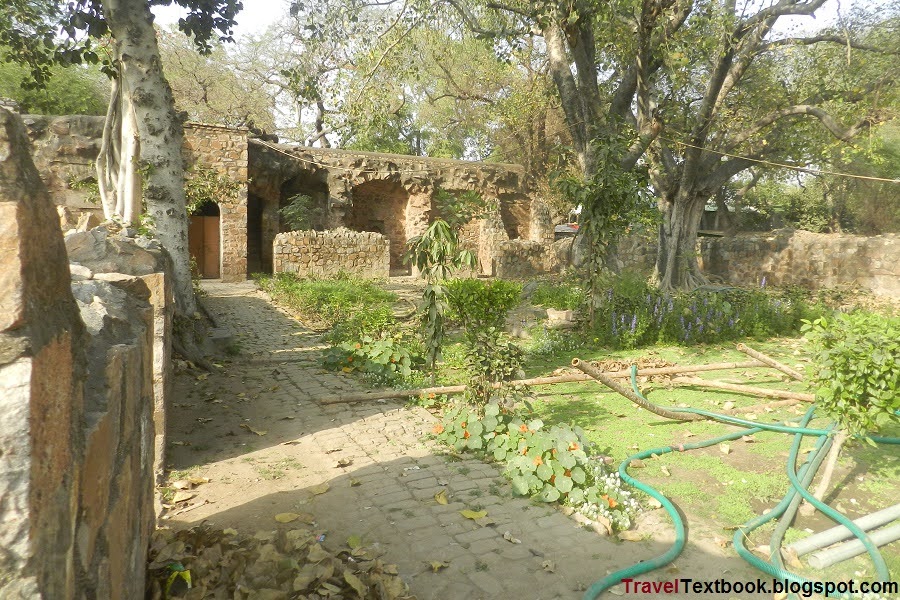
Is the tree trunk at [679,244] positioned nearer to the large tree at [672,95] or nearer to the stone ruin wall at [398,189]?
the large tree at [672,95]

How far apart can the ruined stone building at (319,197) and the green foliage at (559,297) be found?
18.0 feet

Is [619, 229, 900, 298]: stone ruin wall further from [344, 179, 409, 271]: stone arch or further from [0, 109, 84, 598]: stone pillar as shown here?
[0, 109, 84, 598]: stone pillar

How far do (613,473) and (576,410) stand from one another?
5.06 ft

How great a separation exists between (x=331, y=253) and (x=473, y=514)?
41.7ft

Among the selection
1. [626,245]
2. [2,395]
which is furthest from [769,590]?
[626,245]

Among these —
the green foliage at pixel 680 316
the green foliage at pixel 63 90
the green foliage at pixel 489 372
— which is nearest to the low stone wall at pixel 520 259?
the green foliage at pixel 680 316

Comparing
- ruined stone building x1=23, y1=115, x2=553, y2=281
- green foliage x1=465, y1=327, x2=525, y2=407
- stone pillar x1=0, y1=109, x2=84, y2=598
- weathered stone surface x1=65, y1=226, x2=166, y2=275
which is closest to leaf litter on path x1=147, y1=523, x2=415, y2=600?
stone pillar x1=0, y1=109, x2=84, y2=598

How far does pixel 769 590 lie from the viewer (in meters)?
2.56

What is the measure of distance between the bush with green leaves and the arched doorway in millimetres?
14111

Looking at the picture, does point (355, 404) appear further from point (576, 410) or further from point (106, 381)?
point (106, 381)

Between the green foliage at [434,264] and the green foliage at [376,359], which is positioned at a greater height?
the green foliage at [434,264]

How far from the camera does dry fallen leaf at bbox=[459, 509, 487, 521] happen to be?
320 cm

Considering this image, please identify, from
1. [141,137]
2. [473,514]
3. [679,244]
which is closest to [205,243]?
[141,137]

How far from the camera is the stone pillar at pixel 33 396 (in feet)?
3.43
